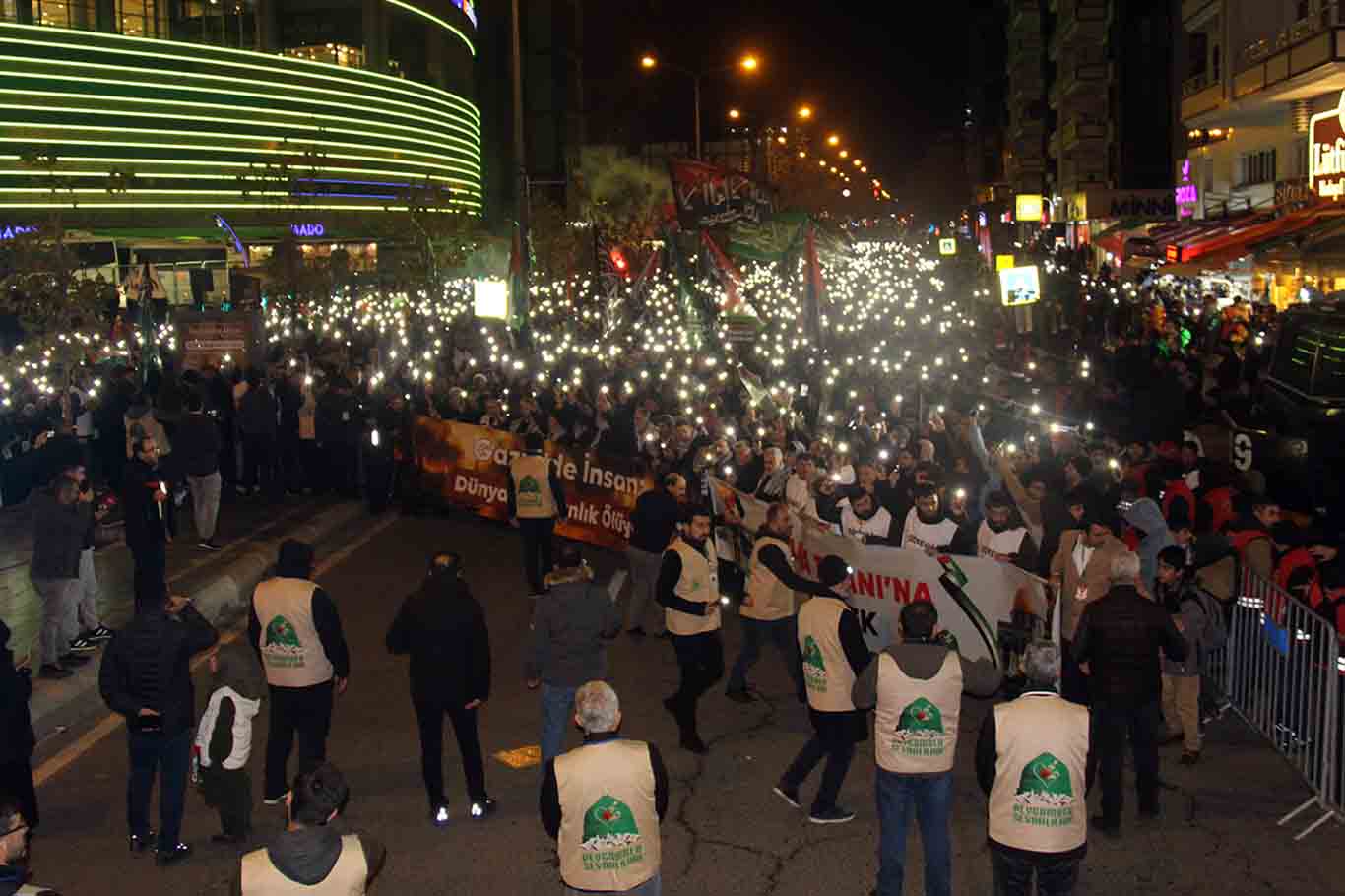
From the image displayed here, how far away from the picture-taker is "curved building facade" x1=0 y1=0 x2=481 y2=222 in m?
43.5

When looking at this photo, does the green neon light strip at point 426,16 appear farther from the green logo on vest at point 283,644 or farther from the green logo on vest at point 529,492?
the green logo on vest at point 283,644

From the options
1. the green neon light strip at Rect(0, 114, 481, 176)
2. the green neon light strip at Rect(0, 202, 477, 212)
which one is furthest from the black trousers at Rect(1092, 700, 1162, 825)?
the green neon light strip at Rect(0, 114, 481, 176)

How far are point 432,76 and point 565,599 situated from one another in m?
69.4

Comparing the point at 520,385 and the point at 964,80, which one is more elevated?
the point at 964,80

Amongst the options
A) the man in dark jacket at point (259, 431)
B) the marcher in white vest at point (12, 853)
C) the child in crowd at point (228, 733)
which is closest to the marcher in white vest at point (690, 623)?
the child in crowd at point (228, 733)

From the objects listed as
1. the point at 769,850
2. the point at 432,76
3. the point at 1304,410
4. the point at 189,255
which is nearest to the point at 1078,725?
the point at 769,850

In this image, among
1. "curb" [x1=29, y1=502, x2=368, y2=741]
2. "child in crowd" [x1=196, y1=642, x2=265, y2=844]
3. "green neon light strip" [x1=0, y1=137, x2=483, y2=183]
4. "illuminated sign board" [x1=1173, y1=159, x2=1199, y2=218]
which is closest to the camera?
"child in crowd" [x1=196, y1=642, x2=265, y2=844]

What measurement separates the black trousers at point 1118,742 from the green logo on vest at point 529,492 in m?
5.95

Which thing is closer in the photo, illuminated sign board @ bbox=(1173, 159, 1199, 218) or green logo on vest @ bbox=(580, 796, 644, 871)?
green logo on vest @ bbox=(580, 796, 644, 871)

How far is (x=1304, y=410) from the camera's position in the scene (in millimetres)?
14859

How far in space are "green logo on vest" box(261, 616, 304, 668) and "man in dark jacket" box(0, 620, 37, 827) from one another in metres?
1.20

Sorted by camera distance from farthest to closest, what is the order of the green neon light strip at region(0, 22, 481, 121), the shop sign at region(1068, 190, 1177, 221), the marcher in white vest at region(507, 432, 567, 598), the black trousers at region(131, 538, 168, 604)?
the shop sign at region(1068, 190, 1177, 221) → the green neon light strip at region(0, 22, 481, 121) → the marcher in white vest at region(507, 432, 567, 598) → the black trousers at region(131, 538, 168, 604)

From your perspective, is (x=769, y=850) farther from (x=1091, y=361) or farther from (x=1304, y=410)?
(x=1091, y=361)

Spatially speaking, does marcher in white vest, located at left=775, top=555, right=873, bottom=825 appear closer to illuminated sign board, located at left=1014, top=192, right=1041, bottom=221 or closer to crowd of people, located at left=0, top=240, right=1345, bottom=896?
crowd of people, located at left=0, top=240, right=1345, bottom=896
